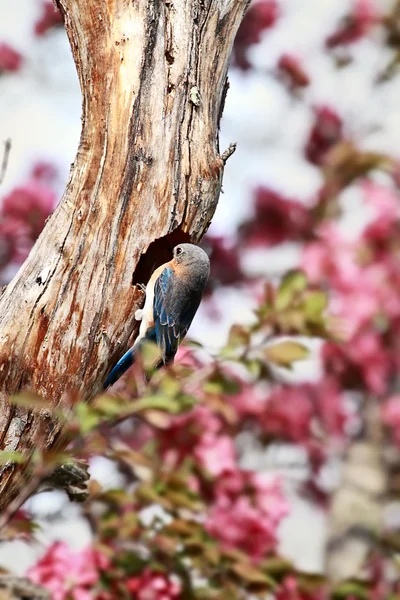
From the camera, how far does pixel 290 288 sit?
2.78m

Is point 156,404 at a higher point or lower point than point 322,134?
lower

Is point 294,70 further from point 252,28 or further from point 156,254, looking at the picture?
point 156,254

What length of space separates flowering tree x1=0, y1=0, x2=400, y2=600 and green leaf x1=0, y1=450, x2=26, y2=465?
0.5 inches

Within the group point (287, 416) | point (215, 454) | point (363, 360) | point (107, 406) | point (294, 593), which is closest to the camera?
point (107, 406)

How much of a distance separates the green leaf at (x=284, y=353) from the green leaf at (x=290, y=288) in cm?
14

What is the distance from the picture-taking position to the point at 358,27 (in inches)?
194

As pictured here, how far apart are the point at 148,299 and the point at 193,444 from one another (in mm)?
1381

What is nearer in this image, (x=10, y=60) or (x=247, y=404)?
(x=247, y=404)

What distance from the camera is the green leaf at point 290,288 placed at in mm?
2762

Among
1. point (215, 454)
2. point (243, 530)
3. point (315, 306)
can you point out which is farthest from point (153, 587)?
point (315, 306)

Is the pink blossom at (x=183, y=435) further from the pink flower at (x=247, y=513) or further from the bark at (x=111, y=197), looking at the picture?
the bark at (x=111, y=197)

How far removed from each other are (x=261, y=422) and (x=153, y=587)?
1440mm

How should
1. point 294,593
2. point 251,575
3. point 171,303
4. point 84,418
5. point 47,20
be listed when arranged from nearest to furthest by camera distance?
point 84,418 → point 171,303 → point 251,575 → point 294,593 → point 47,20

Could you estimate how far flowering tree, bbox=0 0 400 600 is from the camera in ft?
9.05
